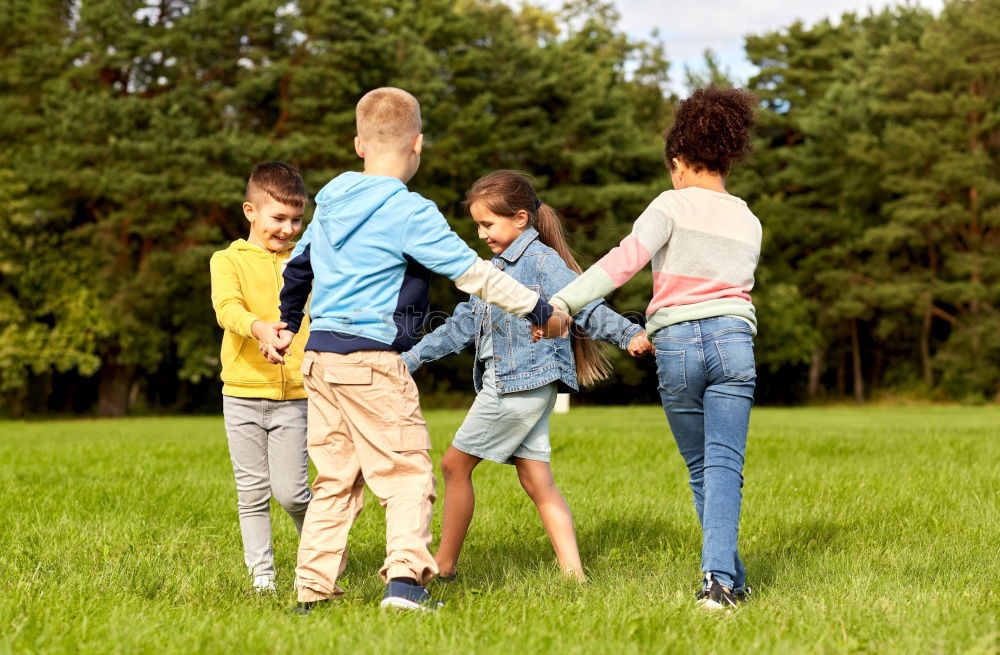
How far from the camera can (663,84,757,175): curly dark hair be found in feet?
14.3

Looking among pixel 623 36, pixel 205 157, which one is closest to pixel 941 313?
pixel 623 36

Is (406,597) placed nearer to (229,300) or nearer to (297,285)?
(297,285)

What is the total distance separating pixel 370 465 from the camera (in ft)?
13.2

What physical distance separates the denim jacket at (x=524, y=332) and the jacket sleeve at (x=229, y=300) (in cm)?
76

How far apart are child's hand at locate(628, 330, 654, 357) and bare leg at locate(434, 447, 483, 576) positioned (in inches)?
41.0

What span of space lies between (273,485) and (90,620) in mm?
1266

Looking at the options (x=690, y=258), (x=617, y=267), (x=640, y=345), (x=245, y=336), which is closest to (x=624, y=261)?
(x=617, y=267)

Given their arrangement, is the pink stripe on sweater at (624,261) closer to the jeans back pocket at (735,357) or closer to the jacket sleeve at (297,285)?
the jeans back pocket at (735,357)

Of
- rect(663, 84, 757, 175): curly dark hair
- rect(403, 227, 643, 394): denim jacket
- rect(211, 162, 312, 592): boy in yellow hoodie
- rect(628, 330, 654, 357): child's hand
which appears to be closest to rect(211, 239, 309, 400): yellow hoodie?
rect(211, 162, 312, 592): boy in yellow hoodie

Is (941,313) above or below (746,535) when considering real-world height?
above

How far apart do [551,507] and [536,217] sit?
1.42 meters

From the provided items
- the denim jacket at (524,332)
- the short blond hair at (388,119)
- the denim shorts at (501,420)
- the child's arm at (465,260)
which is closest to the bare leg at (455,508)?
the denim shorts at (501,420)

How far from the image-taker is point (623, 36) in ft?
156

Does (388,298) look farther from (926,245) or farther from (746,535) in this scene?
(926,245)
